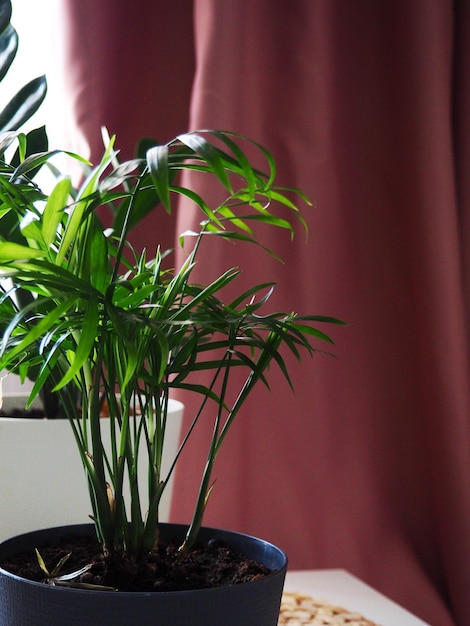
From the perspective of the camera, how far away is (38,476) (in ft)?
2.20

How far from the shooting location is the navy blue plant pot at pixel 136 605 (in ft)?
1.35

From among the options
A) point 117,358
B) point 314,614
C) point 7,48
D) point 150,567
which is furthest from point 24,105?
point 314,614

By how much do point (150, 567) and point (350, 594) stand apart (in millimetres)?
529

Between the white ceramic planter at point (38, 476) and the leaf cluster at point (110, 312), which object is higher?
the leaf cluster at point (110, 312)

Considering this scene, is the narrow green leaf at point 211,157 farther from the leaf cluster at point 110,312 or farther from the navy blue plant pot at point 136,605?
the navy blue plant pot at point 136,605

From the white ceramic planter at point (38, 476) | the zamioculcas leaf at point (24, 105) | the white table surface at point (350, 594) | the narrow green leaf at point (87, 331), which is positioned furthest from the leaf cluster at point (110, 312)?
the white table surface at point (350, 594)

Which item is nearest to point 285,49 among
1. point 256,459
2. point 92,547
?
point 256,459

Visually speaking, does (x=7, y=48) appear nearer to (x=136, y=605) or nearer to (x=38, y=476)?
(x=38, y=476)

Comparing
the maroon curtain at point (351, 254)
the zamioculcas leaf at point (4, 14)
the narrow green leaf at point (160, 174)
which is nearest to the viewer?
the narrow green leaf at point (160, 174)

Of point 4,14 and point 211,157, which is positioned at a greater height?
point 4,14

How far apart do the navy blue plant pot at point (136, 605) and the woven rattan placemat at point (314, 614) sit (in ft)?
1.06

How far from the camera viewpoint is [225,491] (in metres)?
1.09

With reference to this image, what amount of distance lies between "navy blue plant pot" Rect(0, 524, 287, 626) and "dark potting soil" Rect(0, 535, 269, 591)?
0.02m

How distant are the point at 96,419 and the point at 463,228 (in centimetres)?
86
